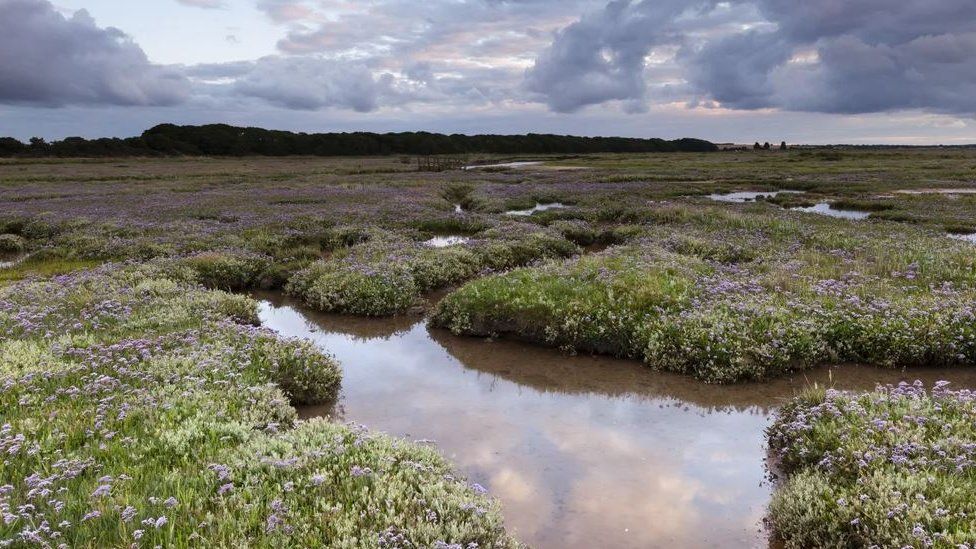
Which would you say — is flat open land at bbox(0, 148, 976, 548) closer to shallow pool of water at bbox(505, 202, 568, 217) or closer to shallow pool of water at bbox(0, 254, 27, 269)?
shallow pool of water at bbox(0, 254, 27, 269)

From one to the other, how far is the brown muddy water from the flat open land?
5 cm

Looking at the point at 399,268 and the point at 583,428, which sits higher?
the point at 399,268

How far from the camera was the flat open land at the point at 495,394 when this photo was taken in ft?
20.5

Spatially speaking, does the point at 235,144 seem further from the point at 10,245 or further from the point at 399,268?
the point at 399,268

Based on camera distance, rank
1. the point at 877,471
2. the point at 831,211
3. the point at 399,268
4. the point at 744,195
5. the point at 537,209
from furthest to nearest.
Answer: the point at 744,195 < the point at 537,209 < the point at 831,211 < the point at 399,268 < the point at 877,471

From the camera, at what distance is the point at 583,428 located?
1014 cm

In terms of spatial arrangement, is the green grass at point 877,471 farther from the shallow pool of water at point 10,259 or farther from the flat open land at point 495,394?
the shallow pool of water at point 10,259

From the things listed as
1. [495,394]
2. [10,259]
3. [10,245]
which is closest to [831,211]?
[495,394]

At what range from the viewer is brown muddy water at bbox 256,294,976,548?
757 centimetres

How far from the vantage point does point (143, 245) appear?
2431cm

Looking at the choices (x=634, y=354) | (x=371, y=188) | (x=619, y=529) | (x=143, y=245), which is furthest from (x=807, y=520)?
(x=371, y=188)

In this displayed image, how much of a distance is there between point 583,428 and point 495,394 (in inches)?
86.8

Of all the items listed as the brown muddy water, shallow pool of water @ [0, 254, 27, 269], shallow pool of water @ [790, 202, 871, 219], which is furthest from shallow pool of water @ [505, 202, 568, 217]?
shallow pool of water @ [0, 254, 27, 269]

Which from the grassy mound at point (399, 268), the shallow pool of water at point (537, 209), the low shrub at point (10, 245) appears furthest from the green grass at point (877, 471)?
the low shrub at point (10, 245)
